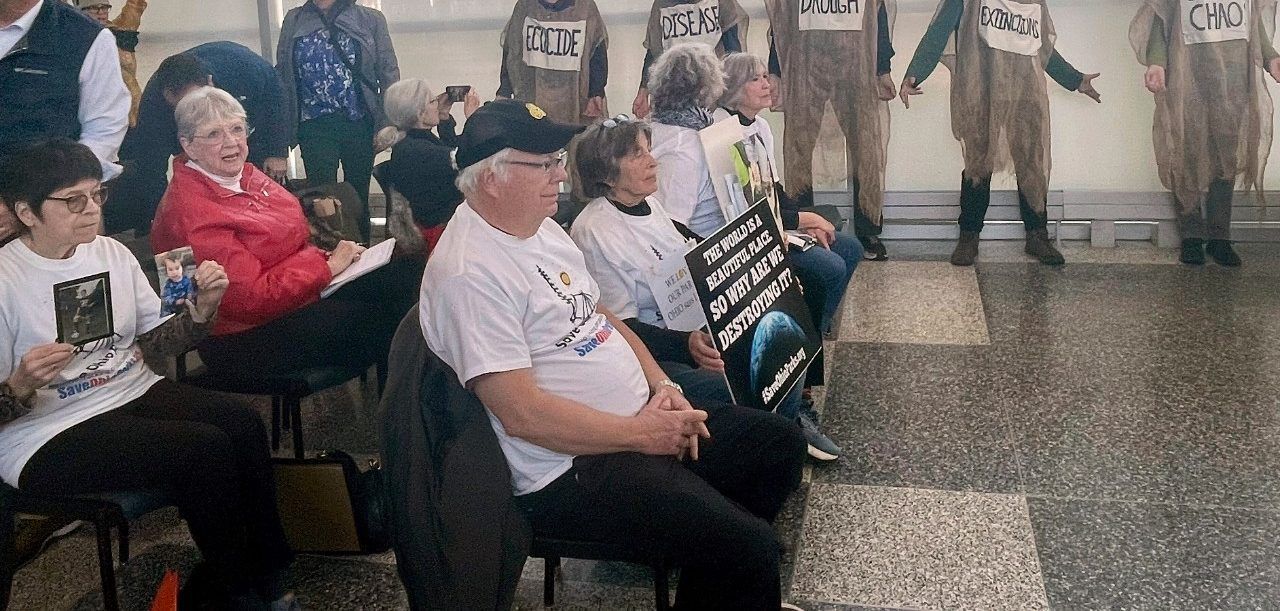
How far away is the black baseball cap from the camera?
1733 millimetres

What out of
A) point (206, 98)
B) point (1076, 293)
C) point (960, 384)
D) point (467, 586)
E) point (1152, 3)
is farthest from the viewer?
point (1152, 3)

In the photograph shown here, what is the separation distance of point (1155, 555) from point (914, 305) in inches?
85.0

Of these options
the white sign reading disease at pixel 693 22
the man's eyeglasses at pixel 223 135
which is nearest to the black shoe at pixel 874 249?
the white sign reading disease at pixel 693 22

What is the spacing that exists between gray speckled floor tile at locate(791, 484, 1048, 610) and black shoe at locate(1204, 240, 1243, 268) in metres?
2.89

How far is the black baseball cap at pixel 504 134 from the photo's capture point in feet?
5.69

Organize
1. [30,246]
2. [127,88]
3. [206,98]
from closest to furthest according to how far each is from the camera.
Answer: [30,246], [127,88], [206,98]

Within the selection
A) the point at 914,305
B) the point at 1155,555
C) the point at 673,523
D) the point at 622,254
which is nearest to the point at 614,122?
the point at 622,254

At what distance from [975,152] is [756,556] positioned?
151 inches

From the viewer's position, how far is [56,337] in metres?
1.79

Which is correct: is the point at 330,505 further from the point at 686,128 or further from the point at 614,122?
the point at 686,128

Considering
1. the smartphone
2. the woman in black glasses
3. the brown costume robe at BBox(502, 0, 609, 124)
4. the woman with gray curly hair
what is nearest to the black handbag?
the woman in black glasses

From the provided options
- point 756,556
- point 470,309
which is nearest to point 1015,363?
point 756,556

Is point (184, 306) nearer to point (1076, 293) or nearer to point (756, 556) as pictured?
point (756, 556)

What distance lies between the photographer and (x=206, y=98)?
7.79 ft
